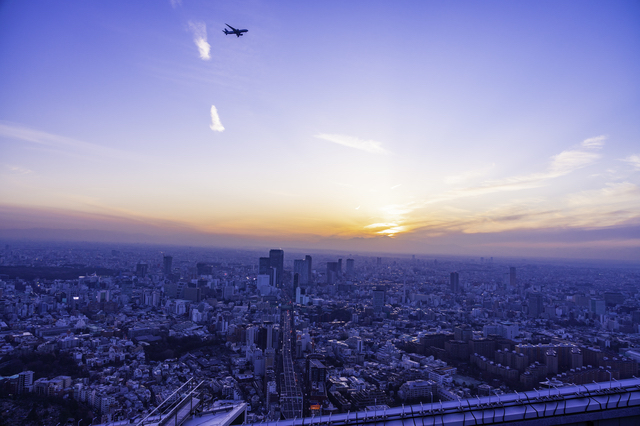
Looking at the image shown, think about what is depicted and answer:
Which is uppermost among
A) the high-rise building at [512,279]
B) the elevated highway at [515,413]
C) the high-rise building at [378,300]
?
the elevated highway at [515,413]

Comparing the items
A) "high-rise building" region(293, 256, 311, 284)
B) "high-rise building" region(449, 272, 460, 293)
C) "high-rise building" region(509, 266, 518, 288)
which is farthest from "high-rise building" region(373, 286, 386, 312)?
"high-rise building" region(509, 266, 518, 288)

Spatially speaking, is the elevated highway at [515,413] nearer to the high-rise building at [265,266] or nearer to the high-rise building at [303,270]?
the high-rise building at [303,270]

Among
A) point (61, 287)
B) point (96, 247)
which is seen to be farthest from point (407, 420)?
point (96, 247)

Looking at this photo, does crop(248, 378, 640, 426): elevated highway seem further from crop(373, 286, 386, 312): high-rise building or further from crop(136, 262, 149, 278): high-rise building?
crop(136, 262, 149, 278): high-rise building

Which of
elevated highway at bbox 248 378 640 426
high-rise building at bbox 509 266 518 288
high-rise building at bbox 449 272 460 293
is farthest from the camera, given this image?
high-rise building at bbox 509 266 518 288

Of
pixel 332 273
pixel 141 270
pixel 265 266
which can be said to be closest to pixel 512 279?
pixel 332 273

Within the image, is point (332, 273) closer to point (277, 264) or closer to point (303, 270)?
point (303, 270)

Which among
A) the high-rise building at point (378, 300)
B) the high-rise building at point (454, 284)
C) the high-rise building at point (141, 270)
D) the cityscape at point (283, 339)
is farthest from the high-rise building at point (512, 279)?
the high-rise building at point (141, 270)

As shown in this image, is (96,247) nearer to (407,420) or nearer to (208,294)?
(208,294)
